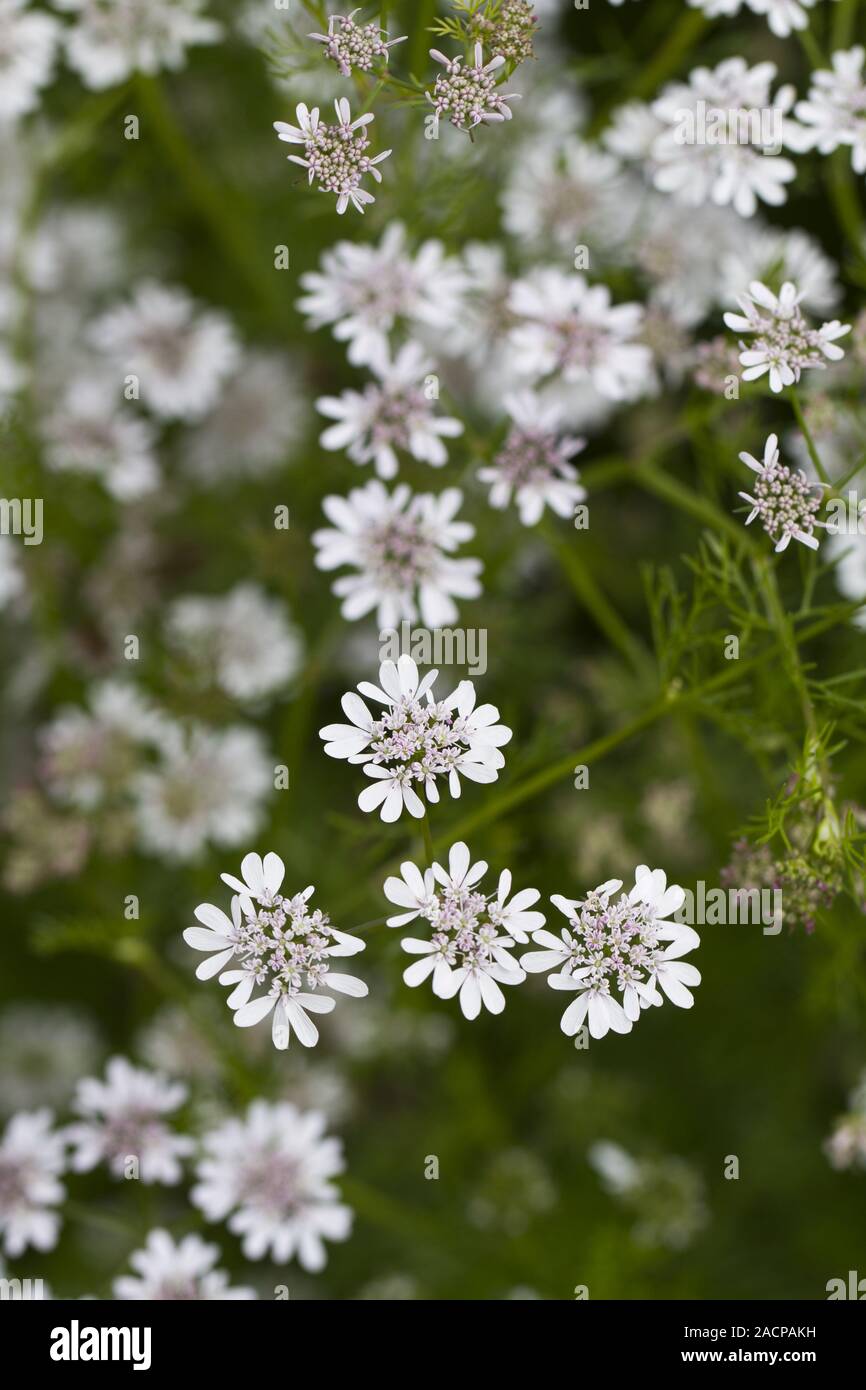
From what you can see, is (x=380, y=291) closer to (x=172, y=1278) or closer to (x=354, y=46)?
(x=354, y=46)

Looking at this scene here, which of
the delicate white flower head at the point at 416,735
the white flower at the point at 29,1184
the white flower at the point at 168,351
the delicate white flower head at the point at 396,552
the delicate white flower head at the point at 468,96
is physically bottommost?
the white flower at the point at 29,1184

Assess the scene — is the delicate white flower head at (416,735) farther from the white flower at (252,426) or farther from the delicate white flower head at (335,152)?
the white flower at (252,426)

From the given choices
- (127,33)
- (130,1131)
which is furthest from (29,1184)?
(127,33)

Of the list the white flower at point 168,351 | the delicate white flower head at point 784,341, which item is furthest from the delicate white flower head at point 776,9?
the white flower at point 168,351

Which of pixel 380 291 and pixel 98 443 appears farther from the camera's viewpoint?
pixel 98 443

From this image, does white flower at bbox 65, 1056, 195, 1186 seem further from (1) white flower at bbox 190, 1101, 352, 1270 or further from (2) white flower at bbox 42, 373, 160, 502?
(2) white flower at bbox 42, 373, 160, 502

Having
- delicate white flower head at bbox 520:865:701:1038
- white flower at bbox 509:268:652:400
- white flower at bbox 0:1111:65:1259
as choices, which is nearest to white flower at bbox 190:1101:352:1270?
white flower at bbox 0:1111:65:1259
